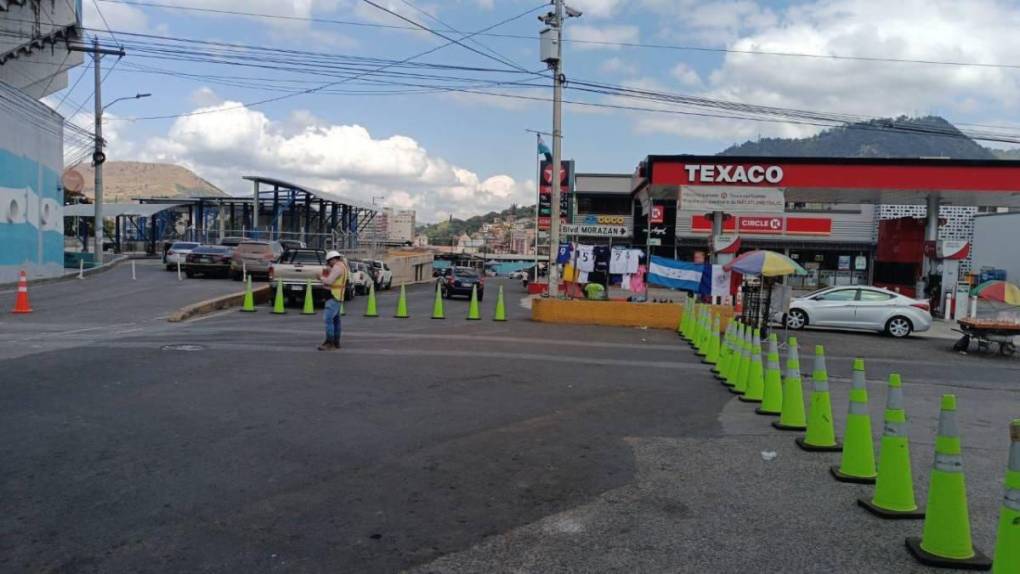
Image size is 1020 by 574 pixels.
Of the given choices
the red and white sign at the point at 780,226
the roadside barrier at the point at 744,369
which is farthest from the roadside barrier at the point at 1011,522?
the red and white sign at the point at 780,226

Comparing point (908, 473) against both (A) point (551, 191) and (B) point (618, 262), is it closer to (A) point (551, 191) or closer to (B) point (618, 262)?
(B) point (618, 262)

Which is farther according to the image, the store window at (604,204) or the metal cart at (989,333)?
the store window at (604,204)

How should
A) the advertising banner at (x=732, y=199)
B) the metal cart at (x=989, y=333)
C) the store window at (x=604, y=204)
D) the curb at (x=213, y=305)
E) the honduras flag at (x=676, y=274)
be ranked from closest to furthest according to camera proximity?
the metal cart at (x=989, y=333), the curb at (x=213, y=305), the honduras flag at (x=676, y=274), the advertising banner at (x=732, y=199), the store window at (x=604, y=204)

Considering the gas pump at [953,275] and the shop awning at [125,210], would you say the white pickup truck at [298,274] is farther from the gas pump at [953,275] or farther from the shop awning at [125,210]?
the shop awning at [125,210]

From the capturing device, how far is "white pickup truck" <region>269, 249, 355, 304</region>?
68.6ft

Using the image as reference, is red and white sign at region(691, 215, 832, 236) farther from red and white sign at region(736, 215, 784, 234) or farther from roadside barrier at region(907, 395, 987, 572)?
roadside barrier at region(907, 395, 987, 572)

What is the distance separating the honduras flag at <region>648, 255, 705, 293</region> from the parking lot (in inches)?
319

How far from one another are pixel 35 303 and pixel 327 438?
16580 mm

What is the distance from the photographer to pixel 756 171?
26047 millimetres

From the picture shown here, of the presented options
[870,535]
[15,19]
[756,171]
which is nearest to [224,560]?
[870,535]

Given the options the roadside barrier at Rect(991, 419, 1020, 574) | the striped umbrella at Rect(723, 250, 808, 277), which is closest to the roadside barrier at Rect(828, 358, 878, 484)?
the roadside barrier at Rect(991, 419, 1020, 574)

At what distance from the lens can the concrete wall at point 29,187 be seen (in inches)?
975

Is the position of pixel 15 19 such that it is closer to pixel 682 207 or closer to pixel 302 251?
pixel 302 251

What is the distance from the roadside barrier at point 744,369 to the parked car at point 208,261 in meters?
24.5
